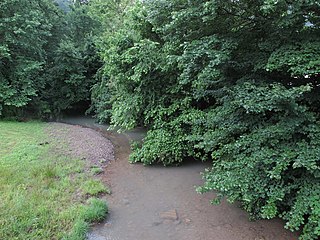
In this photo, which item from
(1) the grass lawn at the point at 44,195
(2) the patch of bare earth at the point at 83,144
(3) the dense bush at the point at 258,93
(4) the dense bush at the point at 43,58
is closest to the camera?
(3) the dense bush at the point at 258,93

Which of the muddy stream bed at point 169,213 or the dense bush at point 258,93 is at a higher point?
the dense bush at point 258,93

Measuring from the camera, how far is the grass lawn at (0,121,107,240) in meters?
3.57

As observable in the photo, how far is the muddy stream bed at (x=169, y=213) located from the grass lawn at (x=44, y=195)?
0.29 metres

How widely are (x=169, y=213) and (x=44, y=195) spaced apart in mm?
2028

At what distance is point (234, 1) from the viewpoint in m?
4.05

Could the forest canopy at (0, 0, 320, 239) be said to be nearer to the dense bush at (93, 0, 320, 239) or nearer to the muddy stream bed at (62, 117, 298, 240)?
the dense bush at (93, 0, 320, 239)

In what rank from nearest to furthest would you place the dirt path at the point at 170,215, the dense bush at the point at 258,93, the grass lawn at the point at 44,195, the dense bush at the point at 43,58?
the dense bush at the point at 258,93, the grass lawn at the point at 44,195, the dirt path at the point at 170,215, the dense bush at the point at 43,58

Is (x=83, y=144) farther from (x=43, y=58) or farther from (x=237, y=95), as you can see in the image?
(x=43, y=58)

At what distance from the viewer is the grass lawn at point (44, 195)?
3568 mm

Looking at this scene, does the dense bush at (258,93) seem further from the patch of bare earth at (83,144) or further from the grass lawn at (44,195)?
the patch of bare earth at (83,144)

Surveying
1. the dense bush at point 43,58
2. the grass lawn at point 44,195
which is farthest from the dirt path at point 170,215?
the dense bush at point 43,58

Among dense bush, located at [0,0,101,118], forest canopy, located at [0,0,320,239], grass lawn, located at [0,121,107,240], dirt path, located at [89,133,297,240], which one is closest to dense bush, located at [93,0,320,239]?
forest canopy, located at [0,0,320,239]

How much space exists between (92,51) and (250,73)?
10.00m

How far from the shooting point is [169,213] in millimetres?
4316
